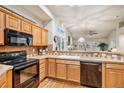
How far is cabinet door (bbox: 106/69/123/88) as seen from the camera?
256 centimetres

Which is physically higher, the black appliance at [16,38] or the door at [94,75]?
the black appliance at [16,38]

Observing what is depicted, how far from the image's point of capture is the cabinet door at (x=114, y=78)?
2557 millimetres

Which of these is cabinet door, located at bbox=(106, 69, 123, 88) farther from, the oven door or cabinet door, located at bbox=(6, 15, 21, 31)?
cabinet door, located at bbox=(6, 15, 21, 31)

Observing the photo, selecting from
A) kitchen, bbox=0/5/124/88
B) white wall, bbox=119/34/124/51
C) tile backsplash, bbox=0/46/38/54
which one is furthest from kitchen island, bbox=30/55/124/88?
white wall, bbox=119/34/124/51

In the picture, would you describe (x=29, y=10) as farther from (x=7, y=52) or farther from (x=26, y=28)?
(x=7, y=52)

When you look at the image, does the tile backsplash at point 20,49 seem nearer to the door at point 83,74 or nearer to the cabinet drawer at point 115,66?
the door at point 83,74

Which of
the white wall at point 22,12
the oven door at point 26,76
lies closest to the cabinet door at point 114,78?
the oven door at point 26,76

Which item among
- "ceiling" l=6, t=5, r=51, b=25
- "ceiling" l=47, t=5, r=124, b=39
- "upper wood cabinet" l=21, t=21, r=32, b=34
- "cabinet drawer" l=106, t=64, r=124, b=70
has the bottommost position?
"cabinet drawer" l=106, t=64, r=124, b=70

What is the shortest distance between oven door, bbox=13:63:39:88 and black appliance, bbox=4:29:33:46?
592 millimetres

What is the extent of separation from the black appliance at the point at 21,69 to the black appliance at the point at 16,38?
1.07 feet

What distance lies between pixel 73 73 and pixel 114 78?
108 centimetres

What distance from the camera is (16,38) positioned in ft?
8.18

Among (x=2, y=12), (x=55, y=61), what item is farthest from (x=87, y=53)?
(x=2, y=12)
